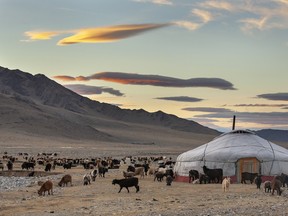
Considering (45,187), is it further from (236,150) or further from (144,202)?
(236,150)

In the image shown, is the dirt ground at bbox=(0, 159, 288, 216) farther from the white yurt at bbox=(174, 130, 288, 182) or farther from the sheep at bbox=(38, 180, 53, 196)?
the white yurt at bbox=(174, 130, 288, 182)

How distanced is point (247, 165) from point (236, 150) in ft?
4.14

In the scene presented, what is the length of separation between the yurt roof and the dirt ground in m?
5.23

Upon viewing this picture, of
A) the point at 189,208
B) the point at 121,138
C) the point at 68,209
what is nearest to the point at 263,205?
the point at 189,208

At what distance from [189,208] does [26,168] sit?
1129 inches

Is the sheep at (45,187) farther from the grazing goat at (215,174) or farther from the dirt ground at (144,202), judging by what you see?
the grazing goat at (215,174)


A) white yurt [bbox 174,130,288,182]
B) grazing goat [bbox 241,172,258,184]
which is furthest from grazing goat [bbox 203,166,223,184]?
grazing goat [bbox 241,172,258,184]

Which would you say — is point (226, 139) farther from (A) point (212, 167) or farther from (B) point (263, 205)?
(B) point (263, 205)

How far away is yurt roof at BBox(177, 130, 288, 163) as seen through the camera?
31.8 meters

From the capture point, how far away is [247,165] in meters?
31.5

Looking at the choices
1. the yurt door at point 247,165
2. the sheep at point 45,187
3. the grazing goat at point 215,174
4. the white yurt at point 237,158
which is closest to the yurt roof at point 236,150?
the white yurt at point 237,158

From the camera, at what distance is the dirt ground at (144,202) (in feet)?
57.7

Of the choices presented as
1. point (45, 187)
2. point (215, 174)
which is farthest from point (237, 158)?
point (45, 187)

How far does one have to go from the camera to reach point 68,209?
19.0m
